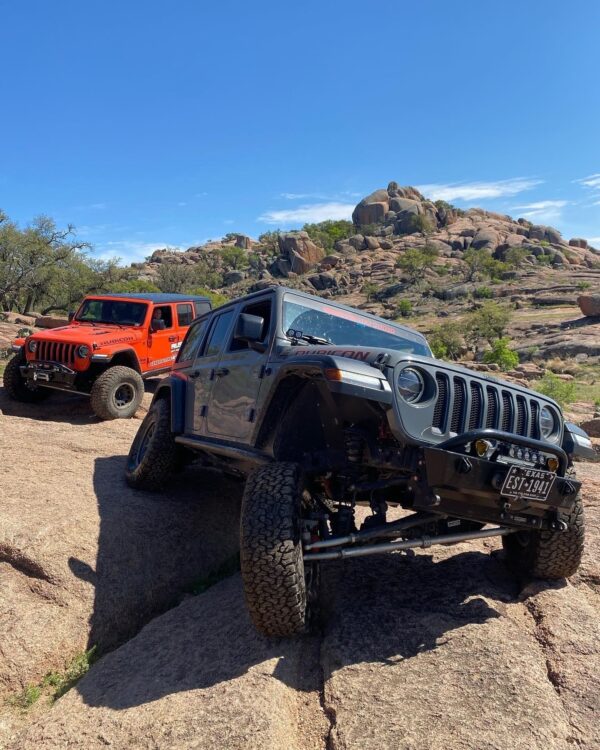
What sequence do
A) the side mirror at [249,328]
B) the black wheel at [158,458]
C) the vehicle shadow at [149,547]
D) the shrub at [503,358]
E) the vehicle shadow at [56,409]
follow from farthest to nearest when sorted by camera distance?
1. the shrub at [503,358]
2. the vehicle shadow at [56,409]
3. the black wheel at [158,458]
4. the vehicle shadow at [149,547]
5. the side mirror at [249,328]

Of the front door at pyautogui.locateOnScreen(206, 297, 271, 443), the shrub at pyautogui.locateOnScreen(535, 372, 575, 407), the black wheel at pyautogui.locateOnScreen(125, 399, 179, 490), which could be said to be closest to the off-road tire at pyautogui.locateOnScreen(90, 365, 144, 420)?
the black wheel at pyautogui.locateOnScreen(125, 399, 179, 490)

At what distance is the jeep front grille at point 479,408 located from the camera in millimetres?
3256

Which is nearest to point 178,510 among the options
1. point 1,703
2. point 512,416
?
point 1,703

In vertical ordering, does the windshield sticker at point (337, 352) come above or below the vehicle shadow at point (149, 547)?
above

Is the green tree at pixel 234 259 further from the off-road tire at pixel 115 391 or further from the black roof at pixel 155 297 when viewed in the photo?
the off-road tire at pixel 115 391

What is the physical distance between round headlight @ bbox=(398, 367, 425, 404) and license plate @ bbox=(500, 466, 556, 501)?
0.60m

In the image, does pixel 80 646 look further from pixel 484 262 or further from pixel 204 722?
pixel 484 262

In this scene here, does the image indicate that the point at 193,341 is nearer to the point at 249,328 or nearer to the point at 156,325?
the point at 249,328

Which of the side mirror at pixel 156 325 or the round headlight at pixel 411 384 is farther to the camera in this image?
the side mirror at pixel 156 325

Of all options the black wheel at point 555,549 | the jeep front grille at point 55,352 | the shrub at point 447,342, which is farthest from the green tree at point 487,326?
the black wheel at point 555,549

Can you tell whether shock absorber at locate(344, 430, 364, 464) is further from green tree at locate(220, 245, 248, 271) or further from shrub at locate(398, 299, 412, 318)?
green tree at locate(220, 245, 248, 271)

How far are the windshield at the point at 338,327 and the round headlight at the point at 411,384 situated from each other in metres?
1.16

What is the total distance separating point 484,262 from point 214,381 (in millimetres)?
65168

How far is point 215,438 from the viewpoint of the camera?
15.8 feet
